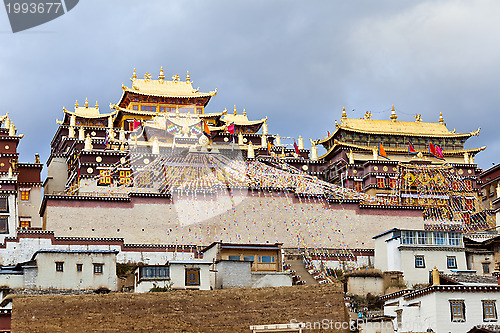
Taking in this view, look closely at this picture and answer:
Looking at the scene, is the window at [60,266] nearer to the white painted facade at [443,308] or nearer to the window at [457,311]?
the white painted facade at [443,308]

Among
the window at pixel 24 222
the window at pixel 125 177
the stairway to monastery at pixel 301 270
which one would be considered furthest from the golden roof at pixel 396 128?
the window at pixel 24 222

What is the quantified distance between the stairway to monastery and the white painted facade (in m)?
10.3

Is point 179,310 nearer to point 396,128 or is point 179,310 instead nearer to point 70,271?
point 70,271

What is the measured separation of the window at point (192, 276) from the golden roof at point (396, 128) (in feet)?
135

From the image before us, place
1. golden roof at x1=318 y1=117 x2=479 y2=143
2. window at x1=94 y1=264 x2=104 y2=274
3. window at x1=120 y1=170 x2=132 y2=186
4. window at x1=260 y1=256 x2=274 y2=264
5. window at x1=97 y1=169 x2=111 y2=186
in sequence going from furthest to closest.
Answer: golden roof at x1=318 y1=117 x2=479 y2=143
window at x1=97 y1=169 x2=111 y2=186
window at x1=120 y1=170 x2=132 y2=186
window at x1=260 y1=256 x2=274 y2=264
window at x1=94 y1=264 x2=104 y2=274

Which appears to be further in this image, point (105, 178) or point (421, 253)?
point (105, 178)

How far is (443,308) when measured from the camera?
40.7 m

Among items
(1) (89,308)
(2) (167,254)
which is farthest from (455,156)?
(1) (89,308)

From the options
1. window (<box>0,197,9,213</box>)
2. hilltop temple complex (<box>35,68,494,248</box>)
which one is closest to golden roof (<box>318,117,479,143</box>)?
hilltop temple complex (<box>35,68,494,248</box>)

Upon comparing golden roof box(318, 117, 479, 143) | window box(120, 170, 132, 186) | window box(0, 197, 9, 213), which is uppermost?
golden roof box(318, 117, 479, 143)

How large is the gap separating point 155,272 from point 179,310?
25.2 ft

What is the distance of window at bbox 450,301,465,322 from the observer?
133ft

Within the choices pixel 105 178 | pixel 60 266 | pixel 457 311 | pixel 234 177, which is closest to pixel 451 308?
pixel 457 311

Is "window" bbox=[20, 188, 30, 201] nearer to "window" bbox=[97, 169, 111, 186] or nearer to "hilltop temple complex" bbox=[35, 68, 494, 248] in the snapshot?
"hilltop temple complex" bbox=[35, 68, 494, 248]
